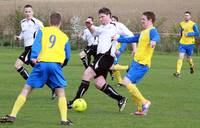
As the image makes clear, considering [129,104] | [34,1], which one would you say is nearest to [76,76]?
[129,104]

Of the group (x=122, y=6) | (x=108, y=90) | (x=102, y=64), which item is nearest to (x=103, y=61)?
(x=102, y=64)

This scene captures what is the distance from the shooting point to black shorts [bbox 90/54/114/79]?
12992 mm

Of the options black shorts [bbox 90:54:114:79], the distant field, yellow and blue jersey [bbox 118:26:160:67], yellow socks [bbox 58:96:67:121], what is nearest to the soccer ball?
black shorts [bbox 90:54:114:79]

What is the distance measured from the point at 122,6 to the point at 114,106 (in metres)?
44.0

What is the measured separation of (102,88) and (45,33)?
269cm

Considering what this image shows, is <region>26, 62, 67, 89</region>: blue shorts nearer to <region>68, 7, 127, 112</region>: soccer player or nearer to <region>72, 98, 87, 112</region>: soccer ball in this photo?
<region>72, 98, 87, 112</region>: soccer ball

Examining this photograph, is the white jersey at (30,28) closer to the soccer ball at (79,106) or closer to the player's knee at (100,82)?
the player's knee at (100,82)

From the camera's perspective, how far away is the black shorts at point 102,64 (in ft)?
42.6

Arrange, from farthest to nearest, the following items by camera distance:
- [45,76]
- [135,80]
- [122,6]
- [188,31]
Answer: [122,6]
[188,31]
[135,80]
[45,76]

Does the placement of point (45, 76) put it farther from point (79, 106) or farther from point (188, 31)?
point (188, 31)

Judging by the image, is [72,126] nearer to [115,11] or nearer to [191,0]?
[115,11]

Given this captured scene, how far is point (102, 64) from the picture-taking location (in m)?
13.0

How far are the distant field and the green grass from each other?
28.3m

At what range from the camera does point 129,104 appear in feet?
47.1
